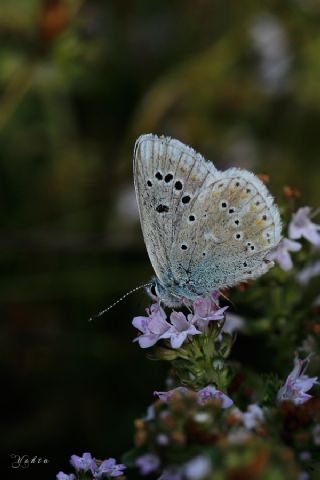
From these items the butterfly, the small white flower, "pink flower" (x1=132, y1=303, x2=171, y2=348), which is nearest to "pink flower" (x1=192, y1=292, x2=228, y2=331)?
"pink flower" (x1=132, y1=303, x2=171, y2=348)

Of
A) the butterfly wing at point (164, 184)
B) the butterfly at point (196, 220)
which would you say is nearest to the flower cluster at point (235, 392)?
the butterfly at point (196, 220)

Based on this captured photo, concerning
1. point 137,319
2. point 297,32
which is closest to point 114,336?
point 137,319

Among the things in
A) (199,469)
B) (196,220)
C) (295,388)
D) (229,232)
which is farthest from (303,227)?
(199,469)

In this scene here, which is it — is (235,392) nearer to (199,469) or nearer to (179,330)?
(179,330)

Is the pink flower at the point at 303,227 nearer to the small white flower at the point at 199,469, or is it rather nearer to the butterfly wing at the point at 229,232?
the butterfly wing at the point at 229,232

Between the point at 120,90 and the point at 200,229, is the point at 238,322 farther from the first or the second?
the point at 120,90

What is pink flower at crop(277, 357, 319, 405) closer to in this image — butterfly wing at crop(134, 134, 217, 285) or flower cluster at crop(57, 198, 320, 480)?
flower cluster at crop(57, 198, 320, 480)
